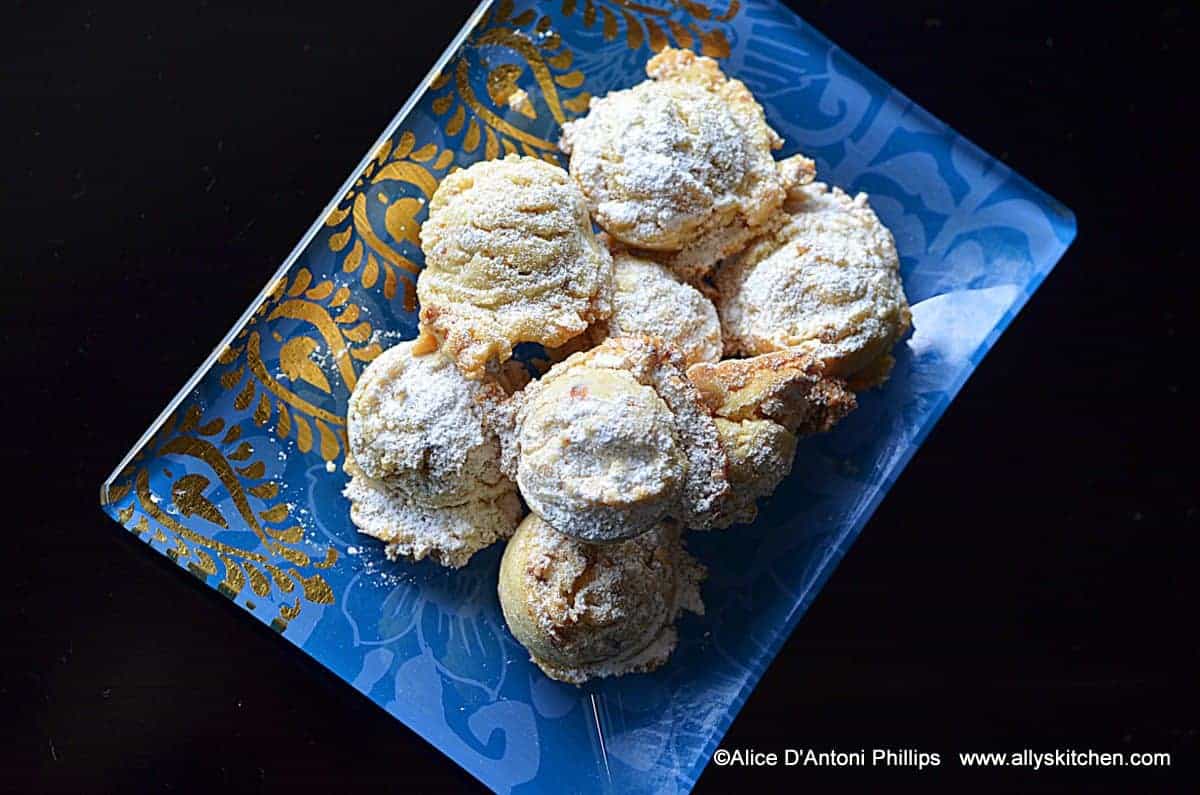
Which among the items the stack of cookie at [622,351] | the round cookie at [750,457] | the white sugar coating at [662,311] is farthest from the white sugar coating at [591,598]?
the white sugar coating at [662,311]

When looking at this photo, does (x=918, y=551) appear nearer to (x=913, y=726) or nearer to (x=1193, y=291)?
(x=913, y=726)

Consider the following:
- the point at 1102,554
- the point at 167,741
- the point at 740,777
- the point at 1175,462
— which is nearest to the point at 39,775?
the point at 167,741

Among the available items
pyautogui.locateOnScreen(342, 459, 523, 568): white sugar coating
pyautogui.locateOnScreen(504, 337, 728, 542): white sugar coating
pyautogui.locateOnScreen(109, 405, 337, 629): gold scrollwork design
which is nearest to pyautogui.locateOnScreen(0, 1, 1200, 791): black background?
pyautogui.locateOnScreen(109, 405, 337, 629): gold scrollwork design

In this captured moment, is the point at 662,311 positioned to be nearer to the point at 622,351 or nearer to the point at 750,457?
the point at 622,351

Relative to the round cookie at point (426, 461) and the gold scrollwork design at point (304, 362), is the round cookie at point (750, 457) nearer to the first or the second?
the round cookie at point (426, 461)

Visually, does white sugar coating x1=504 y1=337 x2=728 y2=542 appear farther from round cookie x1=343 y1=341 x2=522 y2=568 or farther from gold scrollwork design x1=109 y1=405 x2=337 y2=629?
gold scrollwork design x1=109 y1=405 x2=337 y2=629

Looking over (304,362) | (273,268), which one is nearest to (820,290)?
(304,362)
